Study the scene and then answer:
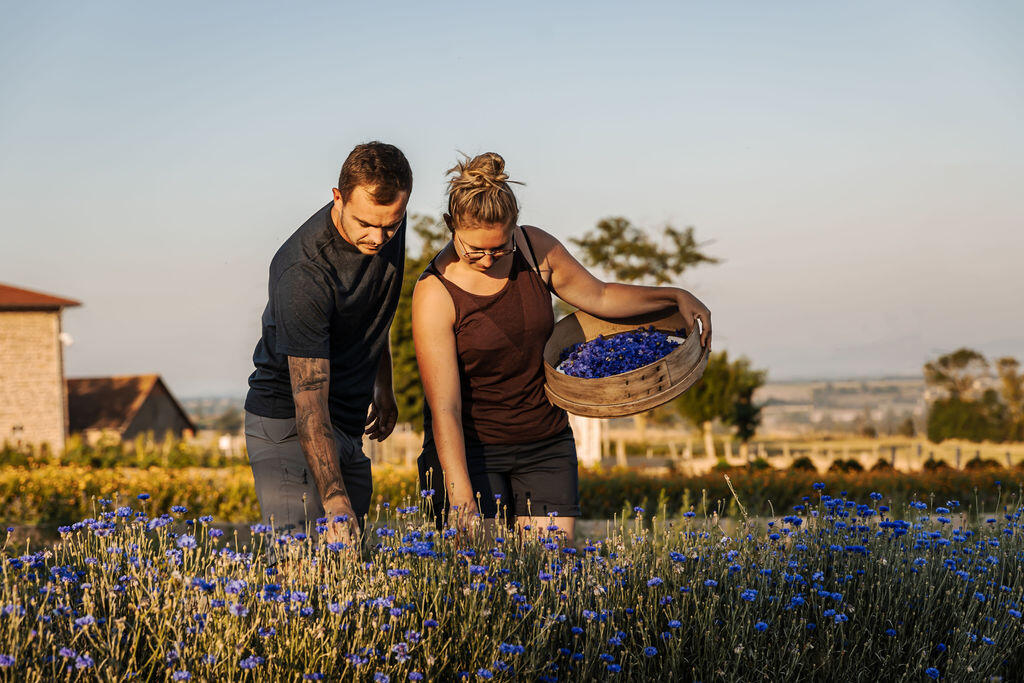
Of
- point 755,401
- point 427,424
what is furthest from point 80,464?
point 755,401

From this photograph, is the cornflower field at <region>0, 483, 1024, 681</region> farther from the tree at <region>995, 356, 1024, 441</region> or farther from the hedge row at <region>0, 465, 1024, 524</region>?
the tree at <region>995, 356, 1024, 441</region>

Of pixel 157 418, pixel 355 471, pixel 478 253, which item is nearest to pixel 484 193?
pixel 478 253

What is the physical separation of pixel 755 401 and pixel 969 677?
2875 cm

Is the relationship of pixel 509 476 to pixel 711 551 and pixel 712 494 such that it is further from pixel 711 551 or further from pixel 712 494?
pixel 712 494

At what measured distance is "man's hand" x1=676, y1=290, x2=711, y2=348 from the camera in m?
3.50

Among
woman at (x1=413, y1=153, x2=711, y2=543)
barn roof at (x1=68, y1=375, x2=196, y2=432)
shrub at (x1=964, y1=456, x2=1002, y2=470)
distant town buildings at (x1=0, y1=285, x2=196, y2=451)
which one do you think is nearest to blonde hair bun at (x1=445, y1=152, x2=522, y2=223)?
woman at (x1=413, y1=153, x2=711, y2=543)

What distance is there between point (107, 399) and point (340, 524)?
30.0 m

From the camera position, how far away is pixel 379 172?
275cm

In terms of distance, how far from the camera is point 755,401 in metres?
30.7

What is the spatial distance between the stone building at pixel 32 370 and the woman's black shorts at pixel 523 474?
900 inches

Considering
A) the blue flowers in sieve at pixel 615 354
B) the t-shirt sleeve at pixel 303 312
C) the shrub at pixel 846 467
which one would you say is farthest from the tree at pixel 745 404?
the t-shirt sleeve at pixel 303 312

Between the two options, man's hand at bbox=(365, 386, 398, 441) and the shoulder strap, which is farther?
man's hand at bbox=(365, 386, 398, 441)

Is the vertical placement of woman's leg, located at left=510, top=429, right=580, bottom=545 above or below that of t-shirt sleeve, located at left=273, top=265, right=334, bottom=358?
below

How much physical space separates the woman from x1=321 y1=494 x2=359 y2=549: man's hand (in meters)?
0.43
